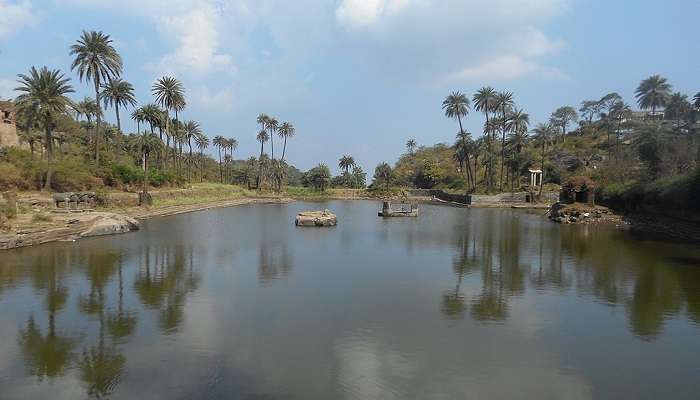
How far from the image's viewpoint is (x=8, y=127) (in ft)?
204

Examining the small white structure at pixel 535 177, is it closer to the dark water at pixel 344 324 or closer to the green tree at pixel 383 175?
the green tree at pixel 383 175

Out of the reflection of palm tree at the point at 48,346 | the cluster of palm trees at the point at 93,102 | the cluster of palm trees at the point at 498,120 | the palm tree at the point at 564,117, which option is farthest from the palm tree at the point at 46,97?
the palm tree at the point at 564,117

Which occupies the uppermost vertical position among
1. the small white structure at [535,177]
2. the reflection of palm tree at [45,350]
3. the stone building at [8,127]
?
the stone building at [8,127]

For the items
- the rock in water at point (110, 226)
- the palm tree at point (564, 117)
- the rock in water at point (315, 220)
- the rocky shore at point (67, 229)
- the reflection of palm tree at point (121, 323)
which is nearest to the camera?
the reflection of palm tree at point (121, 323)

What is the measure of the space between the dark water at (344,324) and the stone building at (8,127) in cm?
4792

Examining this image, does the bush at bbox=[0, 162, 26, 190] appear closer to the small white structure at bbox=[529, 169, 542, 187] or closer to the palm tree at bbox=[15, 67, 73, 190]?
the palm tree at bbox=[15, 67, 73, 190]

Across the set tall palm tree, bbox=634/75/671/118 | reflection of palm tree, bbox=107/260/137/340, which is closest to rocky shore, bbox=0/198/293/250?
reflection of palm tree, bbox=107/260/137/340

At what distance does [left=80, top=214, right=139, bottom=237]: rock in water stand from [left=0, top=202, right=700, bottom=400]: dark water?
15.1 ft

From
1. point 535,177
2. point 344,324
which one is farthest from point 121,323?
point 535,177

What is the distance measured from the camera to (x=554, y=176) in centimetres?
8550

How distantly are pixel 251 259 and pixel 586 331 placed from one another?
16173 millimetres

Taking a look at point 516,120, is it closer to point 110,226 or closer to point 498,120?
A: point 498,120

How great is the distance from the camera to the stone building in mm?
61000

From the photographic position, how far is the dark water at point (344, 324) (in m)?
9.50
